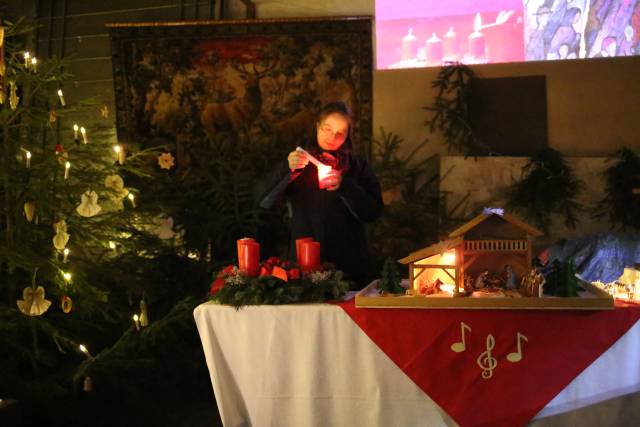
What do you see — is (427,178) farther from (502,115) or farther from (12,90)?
(12,90)

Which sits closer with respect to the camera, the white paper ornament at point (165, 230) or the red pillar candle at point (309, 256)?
the red pillar candle at point (309, 256)

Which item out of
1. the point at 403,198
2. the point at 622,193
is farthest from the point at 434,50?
the point at 622,193

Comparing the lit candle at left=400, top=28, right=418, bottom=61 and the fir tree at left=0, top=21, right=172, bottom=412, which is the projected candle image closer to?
the lit candle at left=400, top=28, right=418, bottom=61

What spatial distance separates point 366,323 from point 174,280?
267 cm

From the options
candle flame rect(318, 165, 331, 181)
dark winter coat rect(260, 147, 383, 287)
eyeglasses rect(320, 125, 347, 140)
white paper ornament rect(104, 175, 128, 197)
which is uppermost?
eyeglasses rect(320, 125, 347, 140)

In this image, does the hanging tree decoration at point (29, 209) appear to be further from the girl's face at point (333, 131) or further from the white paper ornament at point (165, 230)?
the girl's face at point (333, 131)

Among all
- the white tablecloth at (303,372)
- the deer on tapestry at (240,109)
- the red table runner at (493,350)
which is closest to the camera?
the red table runner at (493,350)

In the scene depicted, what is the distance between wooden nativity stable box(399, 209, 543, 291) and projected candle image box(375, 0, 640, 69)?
3.00 m

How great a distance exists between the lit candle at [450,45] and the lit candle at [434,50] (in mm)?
43

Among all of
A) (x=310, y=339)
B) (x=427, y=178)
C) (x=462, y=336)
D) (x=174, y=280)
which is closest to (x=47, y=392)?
(x=174, y=280)

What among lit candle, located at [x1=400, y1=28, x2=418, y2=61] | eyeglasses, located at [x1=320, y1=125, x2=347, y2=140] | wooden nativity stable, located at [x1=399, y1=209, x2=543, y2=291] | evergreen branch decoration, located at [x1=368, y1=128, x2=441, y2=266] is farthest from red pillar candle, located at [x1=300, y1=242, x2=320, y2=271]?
lit candle, located at [x1=400, y1=28, x2=418, y2=61]

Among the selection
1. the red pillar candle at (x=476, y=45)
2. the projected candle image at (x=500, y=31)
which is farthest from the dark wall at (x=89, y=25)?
the red pillar candle at (x=476, y=45)

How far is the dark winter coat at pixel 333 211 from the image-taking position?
111 inches

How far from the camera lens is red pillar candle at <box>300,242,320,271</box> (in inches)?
97.3
